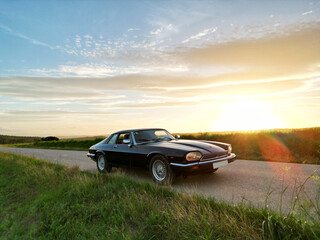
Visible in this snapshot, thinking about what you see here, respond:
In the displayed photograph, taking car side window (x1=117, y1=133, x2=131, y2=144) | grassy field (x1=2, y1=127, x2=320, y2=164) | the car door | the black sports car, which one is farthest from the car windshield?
grassy field (x1=2, y1=127, x2=320, y2=164)

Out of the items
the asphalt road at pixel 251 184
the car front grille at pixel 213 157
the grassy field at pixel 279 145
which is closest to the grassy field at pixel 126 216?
the asphalt road at pixel 251 184

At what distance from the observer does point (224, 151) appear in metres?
6.36

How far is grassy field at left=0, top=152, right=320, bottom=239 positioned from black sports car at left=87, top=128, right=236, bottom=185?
2.48 ft

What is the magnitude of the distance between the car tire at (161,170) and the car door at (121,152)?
1014 millimetres

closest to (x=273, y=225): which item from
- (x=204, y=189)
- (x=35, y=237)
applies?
(x=204, y=189)

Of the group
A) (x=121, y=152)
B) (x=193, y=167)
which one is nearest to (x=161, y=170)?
(x=193, y=167)

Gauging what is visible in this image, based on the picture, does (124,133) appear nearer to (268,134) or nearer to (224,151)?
(224,151)

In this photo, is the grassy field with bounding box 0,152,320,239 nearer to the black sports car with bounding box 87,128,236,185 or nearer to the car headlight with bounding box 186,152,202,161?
the black sports car with bounding box 87,128,236,185

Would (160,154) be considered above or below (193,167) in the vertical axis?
above

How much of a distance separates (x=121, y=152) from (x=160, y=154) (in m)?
1.69

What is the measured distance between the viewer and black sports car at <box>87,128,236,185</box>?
18.2 feet

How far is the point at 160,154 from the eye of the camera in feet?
19.4

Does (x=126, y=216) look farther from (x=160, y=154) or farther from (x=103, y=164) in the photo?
(x=103, y=164)

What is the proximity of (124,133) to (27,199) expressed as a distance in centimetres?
311
